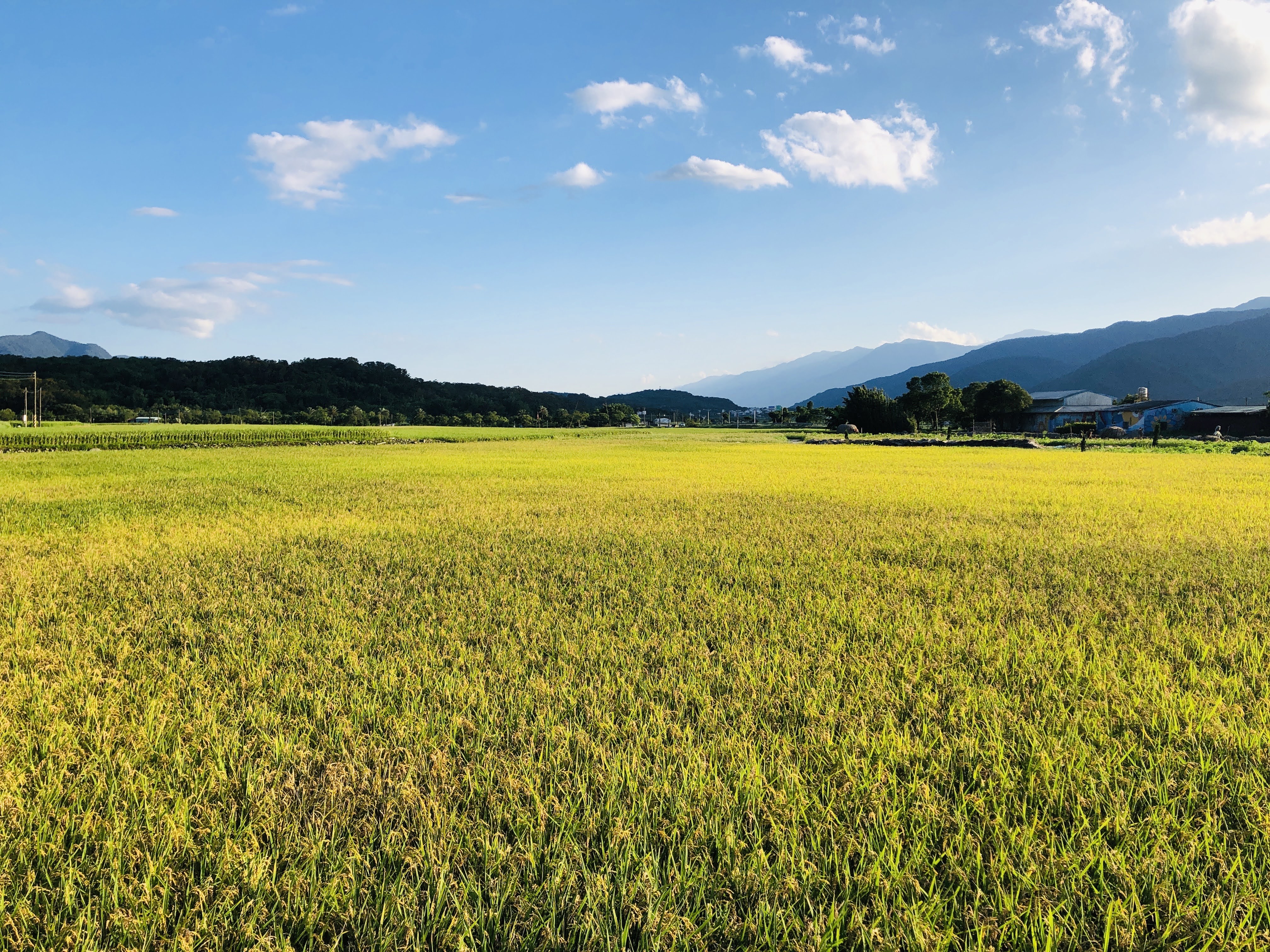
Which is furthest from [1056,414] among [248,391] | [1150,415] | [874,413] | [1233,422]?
[248,391]

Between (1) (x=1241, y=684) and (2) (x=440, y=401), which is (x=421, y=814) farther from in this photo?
(2) (x=440, y=401)

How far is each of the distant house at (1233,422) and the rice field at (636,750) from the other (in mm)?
62165

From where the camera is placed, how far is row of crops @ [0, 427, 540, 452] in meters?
33.2

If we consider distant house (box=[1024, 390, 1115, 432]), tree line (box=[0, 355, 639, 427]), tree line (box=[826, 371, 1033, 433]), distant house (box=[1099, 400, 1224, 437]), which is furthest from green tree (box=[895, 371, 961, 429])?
tree line (box=[0, 355, 639, 427])

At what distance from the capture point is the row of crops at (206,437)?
33188 millimetres

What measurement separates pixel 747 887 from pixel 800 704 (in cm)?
117

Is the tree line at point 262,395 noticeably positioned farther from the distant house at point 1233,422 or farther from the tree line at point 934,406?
the distant house at point 1233,422

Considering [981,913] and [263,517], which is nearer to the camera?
[981,913]

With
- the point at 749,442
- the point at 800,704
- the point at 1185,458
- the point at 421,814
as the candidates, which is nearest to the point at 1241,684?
the point at 800,704

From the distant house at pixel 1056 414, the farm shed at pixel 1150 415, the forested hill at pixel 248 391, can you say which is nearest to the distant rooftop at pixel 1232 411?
the farm shed at pixel 1150 415

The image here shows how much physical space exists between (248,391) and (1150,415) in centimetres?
11855

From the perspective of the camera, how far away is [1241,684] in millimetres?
2994

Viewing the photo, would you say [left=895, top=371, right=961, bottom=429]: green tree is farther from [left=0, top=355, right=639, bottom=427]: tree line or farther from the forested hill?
the forested hill

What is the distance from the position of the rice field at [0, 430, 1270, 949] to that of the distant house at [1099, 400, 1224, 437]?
236 ft
